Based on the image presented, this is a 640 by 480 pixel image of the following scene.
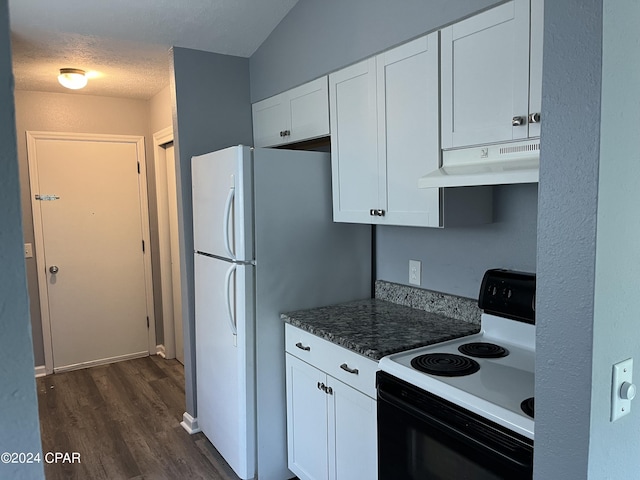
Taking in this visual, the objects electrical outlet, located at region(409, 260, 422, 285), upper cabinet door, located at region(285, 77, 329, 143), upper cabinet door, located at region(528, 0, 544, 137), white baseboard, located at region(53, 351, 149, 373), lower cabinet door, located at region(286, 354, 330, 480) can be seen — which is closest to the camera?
upper cabinet door, located at region(528, 0, 544, 137)

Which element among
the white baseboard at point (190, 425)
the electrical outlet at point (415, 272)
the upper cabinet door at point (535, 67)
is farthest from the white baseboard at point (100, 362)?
the upper cabinet door at point (535, 67)

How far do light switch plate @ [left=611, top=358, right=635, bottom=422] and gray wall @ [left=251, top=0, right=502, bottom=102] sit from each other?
128cm

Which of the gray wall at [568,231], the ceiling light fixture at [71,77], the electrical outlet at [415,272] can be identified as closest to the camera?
the gray wall at [568,231]

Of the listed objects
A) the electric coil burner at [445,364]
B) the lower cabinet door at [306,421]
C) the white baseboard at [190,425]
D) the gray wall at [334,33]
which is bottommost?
the white baseboard at [190,425]

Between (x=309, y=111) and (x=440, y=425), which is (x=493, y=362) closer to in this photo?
(x=440, y=425)

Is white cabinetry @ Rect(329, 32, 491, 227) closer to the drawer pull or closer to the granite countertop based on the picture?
the granite countertop

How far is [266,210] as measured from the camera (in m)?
2.39

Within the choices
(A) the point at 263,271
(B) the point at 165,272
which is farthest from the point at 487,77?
(B) the point at 165,272

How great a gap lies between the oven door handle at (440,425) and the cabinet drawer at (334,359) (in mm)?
134

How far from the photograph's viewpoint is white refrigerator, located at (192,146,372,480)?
2.38 meters

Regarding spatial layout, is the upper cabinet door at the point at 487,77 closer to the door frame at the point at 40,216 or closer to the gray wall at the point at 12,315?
the gray wall at the point at 12,315

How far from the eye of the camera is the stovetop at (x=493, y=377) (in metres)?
1.34

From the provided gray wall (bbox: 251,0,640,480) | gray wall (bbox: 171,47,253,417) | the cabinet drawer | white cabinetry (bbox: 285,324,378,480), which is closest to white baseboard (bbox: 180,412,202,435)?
gray wall (bbox: 171,47,253,417)

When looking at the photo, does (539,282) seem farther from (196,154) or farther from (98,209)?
(98,209)
